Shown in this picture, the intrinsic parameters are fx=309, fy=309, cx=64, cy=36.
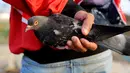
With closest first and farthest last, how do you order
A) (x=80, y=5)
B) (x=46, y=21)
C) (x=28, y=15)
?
(x=46, y=21), (x=28, y=15), (x=80, y=5)

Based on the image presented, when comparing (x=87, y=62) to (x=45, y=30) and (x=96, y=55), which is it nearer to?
(x=96, y=55)

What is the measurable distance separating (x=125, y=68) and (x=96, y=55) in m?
2.12

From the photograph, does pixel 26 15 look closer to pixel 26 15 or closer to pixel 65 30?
pixel 26 15

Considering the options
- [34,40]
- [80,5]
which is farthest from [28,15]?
[80,5]

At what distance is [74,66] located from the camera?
3.54 ft

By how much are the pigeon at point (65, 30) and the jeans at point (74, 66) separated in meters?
0.23

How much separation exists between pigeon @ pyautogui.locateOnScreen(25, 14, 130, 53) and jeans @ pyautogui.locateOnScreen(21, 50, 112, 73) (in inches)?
8.9

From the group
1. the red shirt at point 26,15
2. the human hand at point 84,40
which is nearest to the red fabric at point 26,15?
the red shirt at point 26,15

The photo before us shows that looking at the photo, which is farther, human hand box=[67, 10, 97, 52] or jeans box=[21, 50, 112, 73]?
jeans box=[21, 50, 112, 73]

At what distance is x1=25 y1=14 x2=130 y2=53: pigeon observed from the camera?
2.73 ft

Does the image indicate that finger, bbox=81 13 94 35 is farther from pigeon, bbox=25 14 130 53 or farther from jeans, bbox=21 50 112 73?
jeans, bbox=21 50 112 73

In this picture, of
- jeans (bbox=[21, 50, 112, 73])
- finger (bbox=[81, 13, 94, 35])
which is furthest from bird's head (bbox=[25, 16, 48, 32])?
jeans (bbox=[21, 50, 112, 73])

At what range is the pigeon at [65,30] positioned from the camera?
2.73ft

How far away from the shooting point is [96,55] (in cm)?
110
